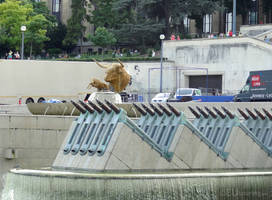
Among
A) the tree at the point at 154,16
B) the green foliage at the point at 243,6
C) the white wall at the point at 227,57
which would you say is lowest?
the white wall at the point at 227,57

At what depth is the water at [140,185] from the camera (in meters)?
24.4

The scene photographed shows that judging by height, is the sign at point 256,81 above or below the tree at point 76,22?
below

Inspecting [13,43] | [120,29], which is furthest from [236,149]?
[13,43]

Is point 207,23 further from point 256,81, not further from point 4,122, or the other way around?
point 4,122

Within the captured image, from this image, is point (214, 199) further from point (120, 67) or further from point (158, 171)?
point (120, 67)

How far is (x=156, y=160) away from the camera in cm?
2709

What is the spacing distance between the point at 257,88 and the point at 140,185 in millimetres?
26514

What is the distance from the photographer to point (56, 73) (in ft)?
224

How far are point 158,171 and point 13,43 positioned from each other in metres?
66.9

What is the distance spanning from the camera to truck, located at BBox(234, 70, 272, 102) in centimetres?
4931

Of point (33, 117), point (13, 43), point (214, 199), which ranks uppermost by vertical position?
point (13, 43)

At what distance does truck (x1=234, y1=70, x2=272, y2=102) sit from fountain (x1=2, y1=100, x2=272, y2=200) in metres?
18.8

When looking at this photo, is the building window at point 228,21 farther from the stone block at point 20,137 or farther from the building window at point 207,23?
the stone block at point 20,137

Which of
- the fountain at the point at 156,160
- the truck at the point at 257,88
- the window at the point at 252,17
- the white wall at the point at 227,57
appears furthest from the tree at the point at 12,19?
the fountain at the point at 156,160
